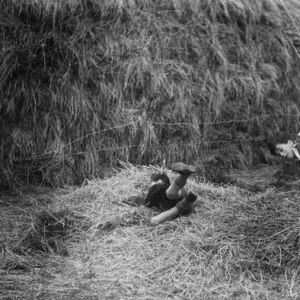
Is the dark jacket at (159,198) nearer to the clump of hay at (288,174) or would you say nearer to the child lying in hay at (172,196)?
the child lying in hay at (172,196)

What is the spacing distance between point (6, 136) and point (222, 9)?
7.97 ft

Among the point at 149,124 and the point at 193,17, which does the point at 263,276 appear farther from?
the point at 193,17

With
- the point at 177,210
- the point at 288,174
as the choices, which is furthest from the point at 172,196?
the point at 288,174

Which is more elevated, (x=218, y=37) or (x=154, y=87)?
(x=218, y=37)

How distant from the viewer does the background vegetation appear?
3541 millimetres

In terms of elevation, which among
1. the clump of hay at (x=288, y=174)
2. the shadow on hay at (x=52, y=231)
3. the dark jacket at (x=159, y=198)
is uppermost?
the dark jacket at (x=159, y=198)

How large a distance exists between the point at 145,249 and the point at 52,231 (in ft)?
1.84

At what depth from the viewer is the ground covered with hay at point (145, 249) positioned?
193 centimetres

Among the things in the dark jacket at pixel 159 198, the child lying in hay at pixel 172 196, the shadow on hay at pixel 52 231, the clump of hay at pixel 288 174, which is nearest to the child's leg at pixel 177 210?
the child lying in hay at pixel 172 196

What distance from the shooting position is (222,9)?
4574 millimetres

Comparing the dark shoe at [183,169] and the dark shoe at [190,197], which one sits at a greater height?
the dark shoe at [183,169]

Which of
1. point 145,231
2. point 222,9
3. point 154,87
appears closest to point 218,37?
point 222,9

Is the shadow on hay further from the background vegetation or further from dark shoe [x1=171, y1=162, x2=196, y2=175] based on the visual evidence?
the background vegetation

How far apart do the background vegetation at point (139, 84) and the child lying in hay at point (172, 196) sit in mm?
1060
